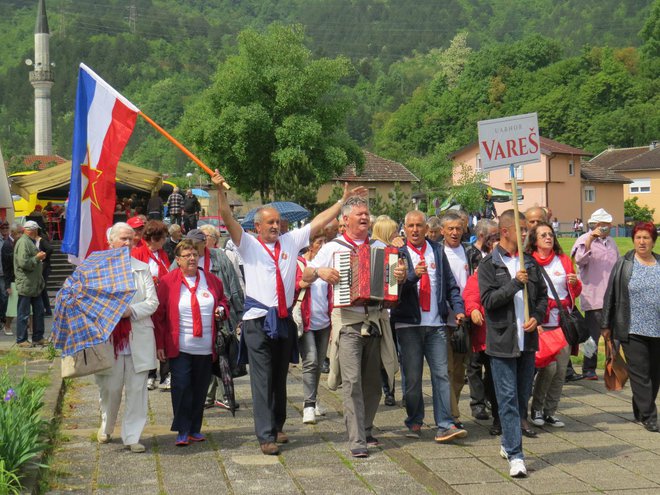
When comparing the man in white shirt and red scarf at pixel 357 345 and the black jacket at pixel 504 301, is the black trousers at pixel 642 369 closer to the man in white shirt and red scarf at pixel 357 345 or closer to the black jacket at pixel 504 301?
the black jacket at pixel 504 301

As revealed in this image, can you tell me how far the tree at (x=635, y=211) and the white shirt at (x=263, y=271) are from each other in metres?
73.8

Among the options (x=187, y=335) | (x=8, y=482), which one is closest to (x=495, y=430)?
(x=187, y=335)

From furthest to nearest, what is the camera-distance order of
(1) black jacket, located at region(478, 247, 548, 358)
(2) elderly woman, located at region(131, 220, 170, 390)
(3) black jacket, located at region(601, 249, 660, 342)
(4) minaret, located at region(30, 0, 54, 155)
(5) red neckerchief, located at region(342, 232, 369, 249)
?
(4) minaret, located at region(30, 0, 54, 155)
(2) elderly woman, located at region(131, 220, 170, 390)
(3) black jacket, located at region(601, 249, 660, 342)
(5) red neckerchief, located at region(342, 232, 369, 249)
(1) black jacket, located at region(478, 247, 548, 358)

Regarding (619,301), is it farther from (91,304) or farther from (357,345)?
(91,304)

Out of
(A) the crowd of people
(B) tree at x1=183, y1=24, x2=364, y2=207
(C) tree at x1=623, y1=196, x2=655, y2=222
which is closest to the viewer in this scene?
(A) the crowd of people

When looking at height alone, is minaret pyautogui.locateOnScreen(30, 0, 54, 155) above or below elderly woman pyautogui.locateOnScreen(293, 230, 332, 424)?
above

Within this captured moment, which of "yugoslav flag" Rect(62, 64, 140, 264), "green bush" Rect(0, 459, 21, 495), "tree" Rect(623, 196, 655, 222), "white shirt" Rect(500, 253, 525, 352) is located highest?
"tree" Rect(623, 196, 655, 222)

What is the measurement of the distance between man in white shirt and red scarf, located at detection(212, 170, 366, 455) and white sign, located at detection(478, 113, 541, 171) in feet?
4.61

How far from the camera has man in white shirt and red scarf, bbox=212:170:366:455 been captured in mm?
7660

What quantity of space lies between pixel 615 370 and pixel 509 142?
254 cm

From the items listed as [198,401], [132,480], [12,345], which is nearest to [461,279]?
[198,401]

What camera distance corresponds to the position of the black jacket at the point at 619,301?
890cm

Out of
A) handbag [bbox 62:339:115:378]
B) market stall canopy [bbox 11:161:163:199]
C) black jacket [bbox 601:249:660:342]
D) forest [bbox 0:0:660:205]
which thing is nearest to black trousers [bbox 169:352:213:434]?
handbag [bbox 62:339:115:378]

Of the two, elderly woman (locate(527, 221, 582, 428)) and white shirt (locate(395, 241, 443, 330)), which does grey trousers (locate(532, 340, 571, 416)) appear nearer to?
elderly woman (locate(527, 221, 582, 428))
